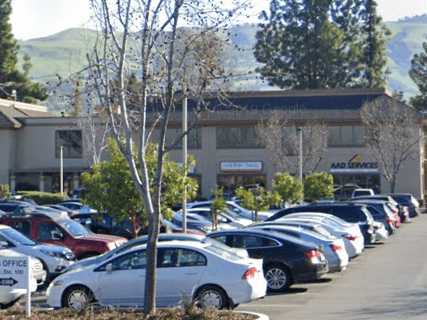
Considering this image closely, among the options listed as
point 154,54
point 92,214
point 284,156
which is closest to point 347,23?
point 284,156

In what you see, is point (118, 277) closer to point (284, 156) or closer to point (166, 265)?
point (166, 265)

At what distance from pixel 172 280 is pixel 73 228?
9.12 meters

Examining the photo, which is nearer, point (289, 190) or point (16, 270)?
point (16, 270)

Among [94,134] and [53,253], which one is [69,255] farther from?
[94,134]

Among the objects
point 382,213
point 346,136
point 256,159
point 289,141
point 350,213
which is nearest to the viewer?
point 350,213

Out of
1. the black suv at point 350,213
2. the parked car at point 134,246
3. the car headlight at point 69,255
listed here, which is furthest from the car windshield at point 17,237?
the black suv at point 350,213

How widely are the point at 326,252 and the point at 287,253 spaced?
242cm

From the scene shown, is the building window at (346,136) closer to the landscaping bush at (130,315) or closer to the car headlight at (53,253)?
the car headlight at (53,253)

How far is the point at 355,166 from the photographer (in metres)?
72.0

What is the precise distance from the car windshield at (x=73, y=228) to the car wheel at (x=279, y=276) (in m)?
6.41

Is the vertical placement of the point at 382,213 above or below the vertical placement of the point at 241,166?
below

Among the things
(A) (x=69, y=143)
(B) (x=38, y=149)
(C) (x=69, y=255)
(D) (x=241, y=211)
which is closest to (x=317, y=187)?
(D) (x=241, y=211)

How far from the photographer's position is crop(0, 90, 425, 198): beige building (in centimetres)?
7194

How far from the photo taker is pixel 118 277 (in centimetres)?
1923
